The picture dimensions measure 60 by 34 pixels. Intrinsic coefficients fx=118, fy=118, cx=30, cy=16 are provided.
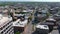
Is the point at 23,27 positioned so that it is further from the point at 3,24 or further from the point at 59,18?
the point at 59,18

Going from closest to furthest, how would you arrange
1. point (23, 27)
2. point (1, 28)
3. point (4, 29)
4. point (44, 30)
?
point (1, 28) → point (4, 29) → point (44, 30) → point (23, 27)

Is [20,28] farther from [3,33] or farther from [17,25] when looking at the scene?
[3,33]

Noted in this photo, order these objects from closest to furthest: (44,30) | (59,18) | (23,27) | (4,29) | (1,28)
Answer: (1,28) < (4,29) < (44,30) < (23,27) < (59,18)

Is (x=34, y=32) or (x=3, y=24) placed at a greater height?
(x=3, y=24)

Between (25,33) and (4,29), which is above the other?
(4,29)

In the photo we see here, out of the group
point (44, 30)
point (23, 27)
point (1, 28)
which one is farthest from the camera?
point (23, 27)

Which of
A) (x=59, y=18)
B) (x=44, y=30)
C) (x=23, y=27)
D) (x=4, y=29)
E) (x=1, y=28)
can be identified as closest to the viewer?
(x=1, y=28)

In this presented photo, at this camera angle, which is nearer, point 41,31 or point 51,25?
point 41,31

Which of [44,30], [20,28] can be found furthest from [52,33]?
[20,28]

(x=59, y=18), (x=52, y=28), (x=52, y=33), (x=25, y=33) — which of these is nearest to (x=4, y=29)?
(x=25, y=33)
